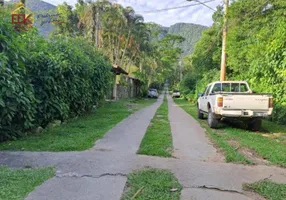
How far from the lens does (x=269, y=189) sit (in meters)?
3.95

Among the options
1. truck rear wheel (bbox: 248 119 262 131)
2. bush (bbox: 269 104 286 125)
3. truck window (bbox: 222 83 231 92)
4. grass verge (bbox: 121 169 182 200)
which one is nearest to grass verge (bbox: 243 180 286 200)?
grass verge (bbox: 121 169 182 200)

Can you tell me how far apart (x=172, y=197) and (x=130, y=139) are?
3.73 meters

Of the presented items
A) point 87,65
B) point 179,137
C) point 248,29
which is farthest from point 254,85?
point 87,65

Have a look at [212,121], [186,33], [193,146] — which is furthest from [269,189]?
[186,33]

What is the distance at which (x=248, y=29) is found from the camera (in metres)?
14.4

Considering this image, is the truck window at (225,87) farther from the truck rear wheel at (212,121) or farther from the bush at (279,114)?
the truck rear wheel at (212,121)

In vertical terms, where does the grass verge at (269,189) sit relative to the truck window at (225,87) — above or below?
below

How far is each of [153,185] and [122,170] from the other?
0.82 meters

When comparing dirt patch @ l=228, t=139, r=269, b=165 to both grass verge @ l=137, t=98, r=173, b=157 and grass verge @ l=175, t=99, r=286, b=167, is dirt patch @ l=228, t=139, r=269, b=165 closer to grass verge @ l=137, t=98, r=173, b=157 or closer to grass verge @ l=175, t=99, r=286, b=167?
grass verge @ l=175, t=99, r=286, b=167

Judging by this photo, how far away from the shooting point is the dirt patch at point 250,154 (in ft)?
18.1

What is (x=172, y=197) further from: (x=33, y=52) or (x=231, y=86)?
(x=231, y=86)

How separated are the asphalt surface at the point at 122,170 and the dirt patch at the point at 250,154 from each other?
0.34 meters

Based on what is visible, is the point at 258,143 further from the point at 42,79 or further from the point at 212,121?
the point at 42,79

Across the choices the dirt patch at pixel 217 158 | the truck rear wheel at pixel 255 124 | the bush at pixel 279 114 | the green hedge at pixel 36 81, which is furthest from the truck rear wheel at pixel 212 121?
the green hedge at pixel 36 81
